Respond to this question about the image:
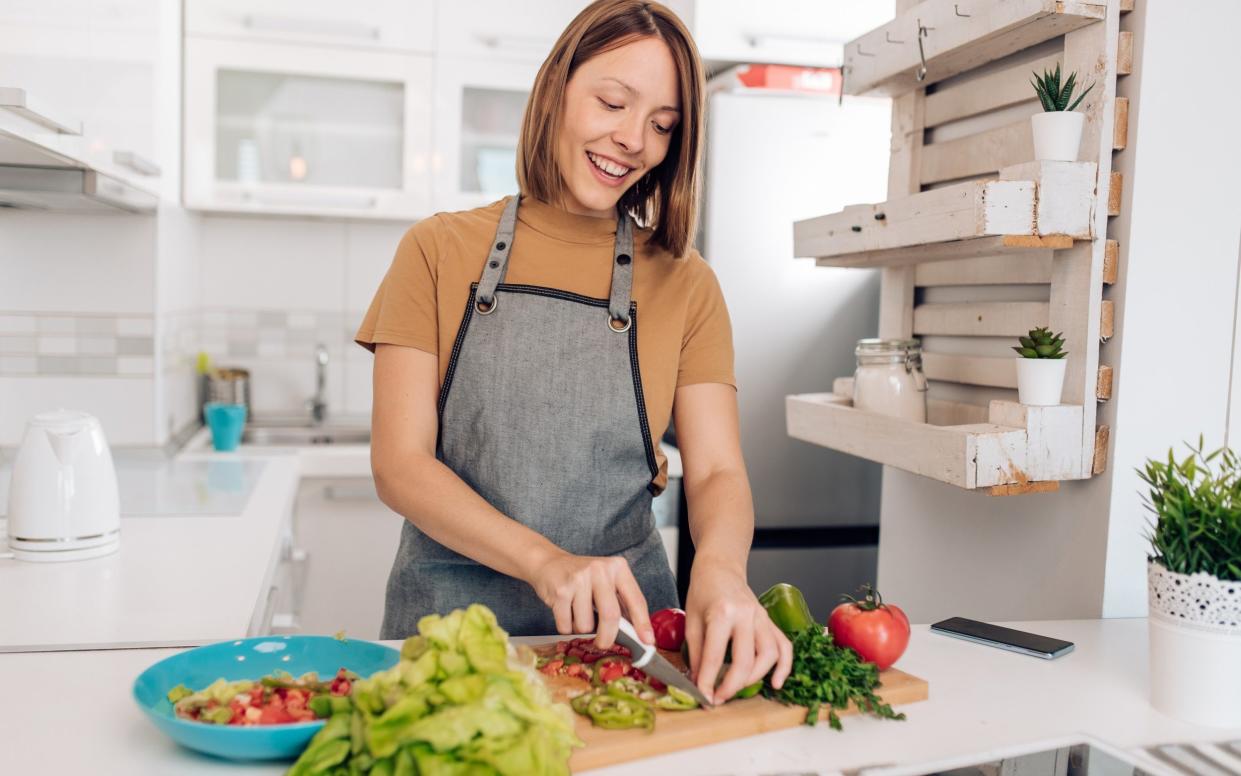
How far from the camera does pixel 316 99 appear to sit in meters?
3.01

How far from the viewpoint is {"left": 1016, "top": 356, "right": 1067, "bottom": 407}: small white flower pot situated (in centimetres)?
137

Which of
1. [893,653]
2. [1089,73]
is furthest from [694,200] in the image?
[893,653]

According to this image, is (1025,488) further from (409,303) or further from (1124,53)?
(409,303)

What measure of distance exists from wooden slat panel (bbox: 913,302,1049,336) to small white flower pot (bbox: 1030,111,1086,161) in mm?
226

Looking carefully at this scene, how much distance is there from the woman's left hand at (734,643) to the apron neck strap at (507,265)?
1.57 feet

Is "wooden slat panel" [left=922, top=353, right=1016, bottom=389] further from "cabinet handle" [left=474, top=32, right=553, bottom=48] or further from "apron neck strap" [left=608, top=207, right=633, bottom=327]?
"cabinet handle" [left=474, top=32, right=553, bottom=48]

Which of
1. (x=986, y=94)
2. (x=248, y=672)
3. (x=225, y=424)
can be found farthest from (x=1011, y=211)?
(x=225, y=424)

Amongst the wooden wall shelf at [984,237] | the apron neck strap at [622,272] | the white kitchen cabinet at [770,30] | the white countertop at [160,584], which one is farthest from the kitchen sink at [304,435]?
the apron neck strap at [622,272]

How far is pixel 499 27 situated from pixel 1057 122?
198 centimetres

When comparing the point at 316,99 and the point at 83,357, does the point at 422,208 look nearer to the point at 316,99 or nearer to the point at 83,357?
the point at 316,99

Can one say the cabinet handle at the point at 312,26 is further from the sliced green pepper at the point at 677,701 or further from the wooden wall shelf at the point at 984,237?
the sliced green pepper at the point at 677,701

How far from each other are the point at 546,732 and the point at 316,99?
2573mm

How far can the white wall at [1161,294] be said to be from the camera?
138cm

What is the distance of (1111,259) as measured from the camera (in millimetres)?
1397
